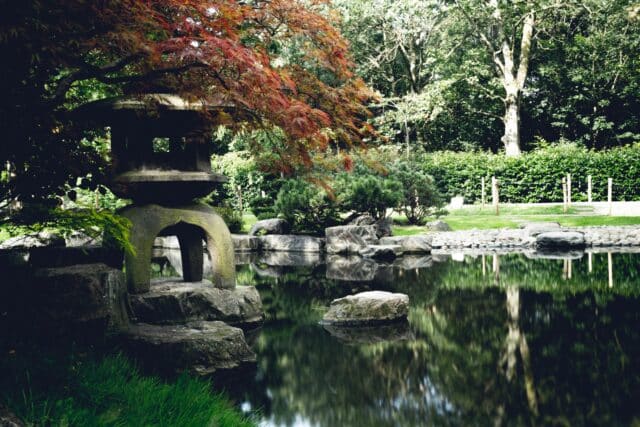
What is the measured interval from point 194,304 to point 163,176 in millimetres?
1505

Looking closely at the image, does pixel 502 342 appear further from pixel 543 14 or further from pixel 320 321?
pixel 543 14

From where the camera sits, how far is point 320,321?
8047mm

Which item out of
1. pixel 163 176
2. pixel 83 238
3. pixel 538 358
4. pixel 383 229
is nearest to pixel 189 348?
pixel 163 176

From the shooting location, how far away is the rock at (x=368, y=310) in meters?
7.72

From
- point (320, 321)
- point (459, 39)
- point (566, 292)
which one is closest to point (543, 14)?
point (459, 39)

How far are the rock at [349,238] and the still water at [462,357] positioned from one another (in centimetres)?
511

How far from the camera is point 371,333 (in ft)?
23.8

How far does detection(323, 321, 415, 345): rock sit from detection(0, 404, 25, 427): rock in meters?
4.24

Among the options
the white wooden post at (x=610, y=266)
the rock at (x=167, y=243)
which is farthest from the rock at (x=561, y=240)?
the rock at (x=167, y=243)

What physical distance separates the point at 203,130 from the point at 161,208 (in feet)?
3.35

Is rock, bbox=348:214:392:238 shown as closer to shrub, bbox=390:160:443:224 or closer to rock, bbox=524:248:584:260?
shrub, bbox=390:160:443:224

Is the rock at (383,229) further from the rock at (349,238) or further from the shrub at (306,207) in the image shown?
the shrub at (306,207)

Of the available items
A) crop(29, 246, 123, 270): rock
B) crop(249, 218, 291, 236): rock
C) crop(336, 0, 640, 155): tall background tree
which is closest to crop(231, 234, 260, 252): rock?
crop(249, 218, 291, 236): rock

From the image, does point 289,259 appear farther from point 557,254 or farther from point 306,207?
point 557,254
